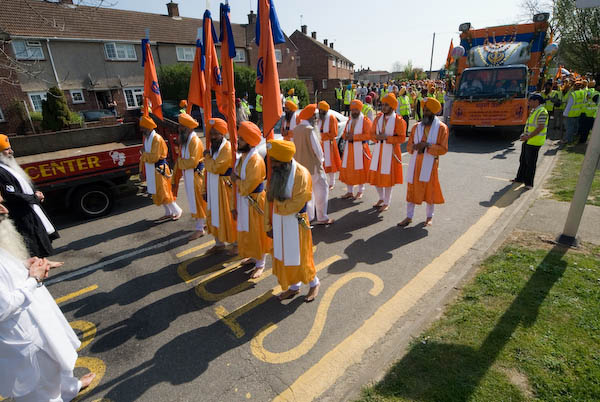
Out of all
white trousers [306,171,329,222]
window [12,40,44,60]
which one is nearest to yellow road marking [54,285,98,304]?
white trousers [306,171,329,222]

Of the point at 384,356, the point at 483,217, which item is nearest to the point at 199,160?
the point at 384,356

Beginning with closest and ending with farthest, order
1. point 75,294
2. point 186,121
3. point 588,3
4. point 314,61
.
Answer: point 588,3 < point 75,294 < point 186,121 < point 314,61

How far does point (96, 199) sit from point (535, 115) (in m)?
9.78

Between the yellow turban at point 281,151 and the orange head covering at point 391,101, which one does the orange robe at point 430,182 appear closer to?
the orange head covering at point 391,101

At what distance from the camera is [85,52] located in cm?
2169

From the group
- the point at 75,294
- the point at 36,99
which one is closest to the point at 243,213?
the point at 75,294

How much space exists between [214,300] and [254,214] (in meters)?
1.20

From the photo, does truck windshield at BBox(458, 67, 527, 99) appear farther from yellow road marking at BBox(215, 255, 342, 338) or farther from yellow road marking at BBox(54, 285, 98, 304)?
yellow road marking at BBox(54, 285, 98, 304)

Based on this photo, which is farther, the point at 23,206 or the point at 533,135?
the point at 533,135

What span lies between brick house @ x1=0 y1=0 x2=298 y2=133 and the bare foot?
2025cm

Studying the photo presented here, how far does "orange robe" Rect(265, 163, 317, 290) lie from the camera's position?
3.52 metres

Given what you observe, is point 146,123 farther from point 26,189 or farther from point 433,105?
point 433,105

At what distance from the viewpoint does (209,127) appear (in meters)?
4.76

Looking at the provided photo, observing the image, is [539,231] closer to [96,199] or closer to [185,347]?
[185,347]
